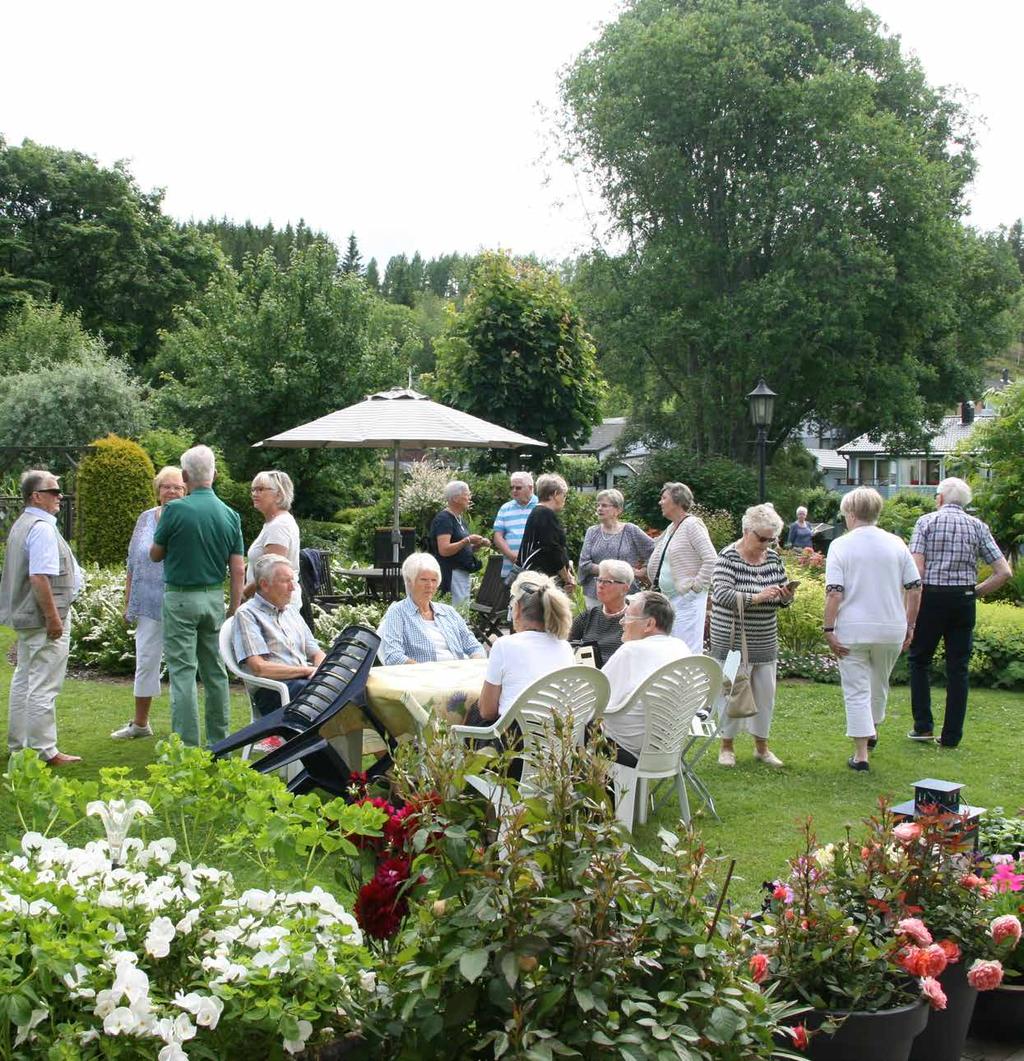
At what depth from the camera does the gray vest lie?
6.49 meters

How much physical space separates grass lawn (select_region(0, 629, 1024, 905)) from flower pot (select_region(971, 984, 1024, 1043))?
3.90 feet

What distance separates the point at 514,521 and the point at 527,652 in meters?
4.86

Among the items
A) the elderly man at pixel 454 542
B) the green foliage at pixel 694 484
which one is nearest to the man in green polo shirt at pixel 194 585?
the elderly man at pixel 454 542

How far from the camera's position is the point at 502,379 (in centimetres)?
1884

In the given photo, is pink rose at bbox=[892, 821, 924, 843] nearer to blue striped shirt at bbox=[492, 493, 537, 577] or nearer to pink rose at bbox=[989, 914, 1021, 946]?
pink rose at bbox=[989, 914, 1021, 946]

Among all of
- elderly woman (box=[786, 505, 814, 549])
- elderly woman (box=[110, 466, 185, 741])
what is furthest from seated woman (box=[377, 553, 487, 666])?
elderly woman (box=[786, 505, 814, 549])

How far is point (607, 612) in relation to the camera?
697 centimetres

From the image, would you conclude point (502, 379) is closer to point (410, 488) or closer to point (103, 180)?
point (410, 488)

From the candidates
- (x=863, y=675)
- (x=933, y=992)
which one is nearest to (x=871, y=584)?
(x=863, y=675)

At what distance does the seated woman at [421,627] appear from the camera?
6266 mm

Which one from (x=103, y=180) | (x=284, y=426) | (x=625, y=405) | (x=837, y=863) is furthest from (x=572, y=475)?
(x=103, y=180)

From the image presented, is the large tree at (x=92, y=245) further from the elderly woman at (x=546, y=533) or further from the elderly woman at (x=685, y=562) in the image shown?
the elderly woman at (x=685, y=562)

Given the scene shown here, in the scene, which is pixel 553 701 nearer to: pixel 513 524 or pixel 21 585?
pixel 21 585

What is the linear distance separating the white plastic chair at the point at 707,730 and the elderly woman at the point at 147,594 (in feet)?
11.0
